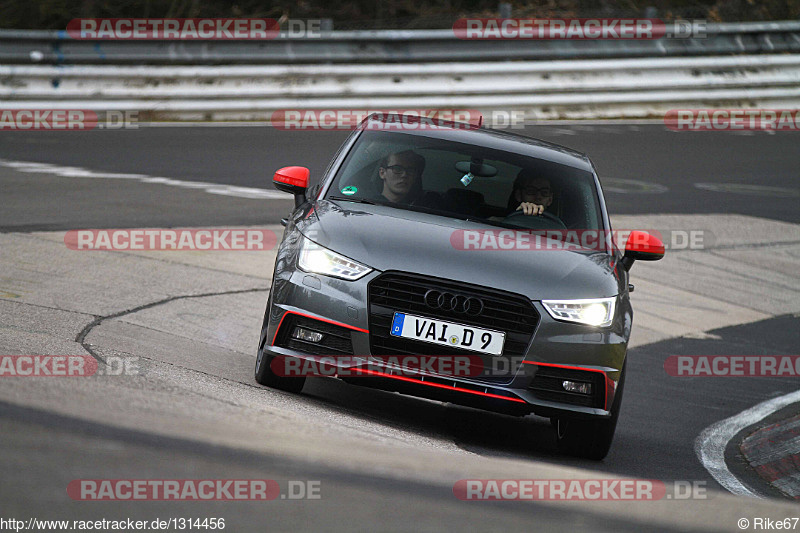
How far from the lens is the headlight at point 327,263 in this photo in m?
5.98

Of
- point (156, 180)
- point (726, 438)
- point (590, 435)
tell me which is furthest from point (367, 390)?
point (156, 180)

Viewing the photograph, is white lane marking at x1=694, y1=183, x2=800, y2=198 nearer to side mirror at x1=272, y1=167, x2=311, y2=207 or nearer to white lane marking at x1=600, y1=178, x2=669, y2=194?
white lane marking at x1=600, y1=178, x2=669, y2=194

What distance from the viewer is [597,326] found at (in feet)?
20.0

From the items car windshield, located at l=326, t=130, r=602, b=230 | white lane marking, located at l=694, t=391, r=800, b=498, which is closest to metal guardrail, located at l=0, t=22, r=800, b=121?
car windshield, located at l=326, t=130, r=602, b=230

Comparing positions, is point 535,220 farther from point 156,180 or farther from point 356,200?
point 156,180

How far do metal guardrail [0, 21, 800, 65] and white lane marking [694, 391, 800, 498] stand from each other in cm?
1263

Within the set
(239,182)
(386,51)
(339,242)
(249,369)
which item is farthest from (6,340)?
(386,51)

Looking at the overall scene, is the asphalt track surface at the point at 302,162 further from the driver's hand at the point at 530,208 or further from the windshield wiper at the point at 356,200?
the driver's hand at the point at 530,208

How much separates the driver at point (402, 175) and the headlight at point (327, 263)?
35.5 inches

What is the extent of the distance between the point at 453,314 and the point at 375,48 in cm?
1492

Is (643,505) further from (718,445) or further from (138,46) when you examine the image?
(138,46)

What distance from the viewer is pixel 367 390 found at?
748 centimetres

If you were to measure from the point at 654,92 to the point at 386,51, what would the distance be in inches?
216

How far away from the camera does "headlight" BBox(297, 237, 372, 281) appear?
19.6 ft
